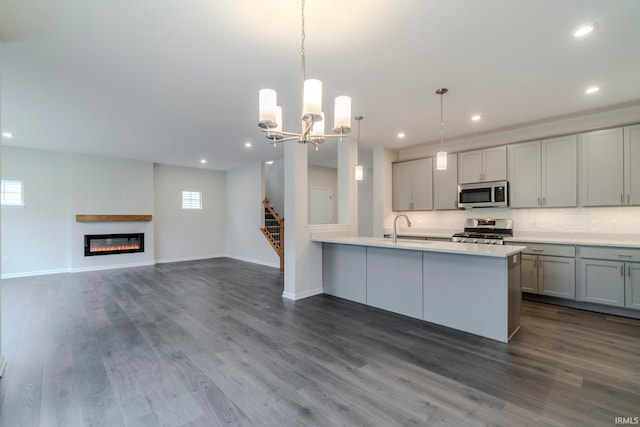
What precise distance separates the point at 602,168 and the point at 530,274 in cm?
174

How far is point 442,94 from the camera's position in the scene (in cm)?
340

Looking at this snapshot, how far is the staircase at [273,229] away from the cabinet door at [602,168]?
5548mm

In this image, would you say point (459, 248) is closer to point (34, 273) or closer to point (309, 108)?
point (309, 108)

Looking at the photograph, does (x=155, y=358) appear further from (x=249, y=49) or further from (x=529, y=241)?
(x=529, y=241)

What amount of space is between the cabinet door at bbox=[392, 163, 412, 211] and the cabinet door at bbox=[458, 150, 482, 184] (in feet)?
3.25

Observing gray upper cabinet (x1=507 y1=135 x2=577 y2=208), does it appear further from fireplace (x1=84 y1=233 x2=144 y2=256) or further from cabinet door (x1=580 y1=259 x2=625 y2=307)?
fireplace (x1=84 y1=233 x2=144 y2=256)

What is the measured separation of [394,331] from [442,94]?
2.82 meters

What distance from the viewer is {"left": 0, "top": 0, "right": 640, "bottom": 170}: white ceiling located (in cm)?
204

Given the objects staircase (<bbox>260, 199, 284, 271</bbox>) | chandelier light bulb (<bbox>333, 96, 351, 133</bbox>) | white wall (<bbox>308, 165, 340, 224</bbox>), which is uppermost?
white wall (<bbox>308, 165, 340, 224</bbox>)

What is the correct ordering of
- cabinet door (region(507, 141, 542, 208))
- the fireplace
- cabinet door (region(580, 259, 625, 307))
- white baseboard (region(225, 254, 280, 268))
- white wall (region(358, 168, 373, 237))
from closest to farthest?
cabinet door (region(580, 259, 625, 307)), cabinet door (region(507, 141, 542, 208)), the fireplace, white baseboard (region(225, 254, 280, 268)), white wall (region(358, 168, 373, 237))

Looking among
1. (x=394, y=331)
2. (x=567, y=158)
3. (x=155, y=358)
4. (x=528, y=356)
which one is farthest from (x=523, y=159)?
(x=155, y=358)

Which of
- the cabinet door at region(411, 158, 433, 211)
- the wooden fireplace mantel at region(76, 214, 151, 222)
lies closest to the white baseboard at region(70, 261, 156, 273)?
the wooden fireplace mantel at region(76, 214, 151, 222)

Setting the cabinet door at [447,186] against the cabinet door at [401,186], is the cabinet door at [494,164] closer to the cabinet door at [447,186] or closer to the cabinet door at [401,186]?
the cabinet door at [447,186]

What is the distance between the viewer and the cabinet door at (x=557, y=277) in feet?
12.6
